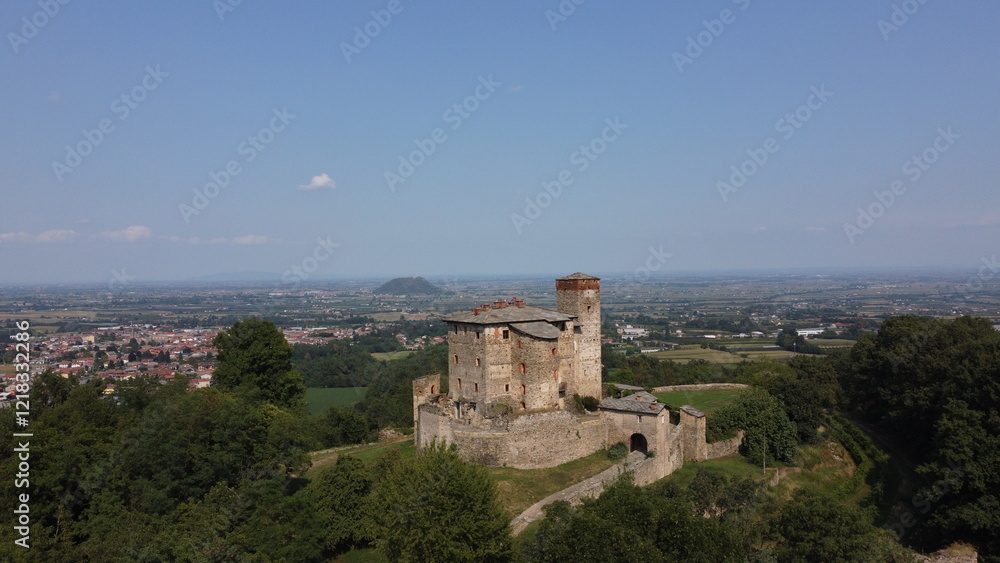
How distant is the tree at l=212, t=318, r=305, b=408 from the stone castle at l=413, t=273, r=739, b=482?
9434 mm

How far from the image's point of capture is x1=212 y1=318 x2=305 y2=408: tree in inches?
1323

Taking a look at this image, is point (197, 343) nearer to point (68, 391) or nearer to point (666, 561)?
point (68, 391)

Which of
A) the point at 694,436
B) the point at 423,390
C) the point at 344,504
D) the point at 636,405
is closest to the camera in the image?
the point at 344,504

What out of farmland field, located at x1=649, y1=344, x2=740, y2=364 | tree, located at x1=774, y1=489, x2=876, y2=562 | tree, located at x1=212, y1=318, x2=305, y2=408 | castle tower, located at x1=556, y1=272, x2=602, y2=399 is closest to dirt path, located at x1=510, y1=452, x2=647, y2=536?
tree, located at x1=774, y1=489, x2=876, y2=562

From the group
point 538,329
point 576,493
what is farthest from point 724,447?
point 538,329

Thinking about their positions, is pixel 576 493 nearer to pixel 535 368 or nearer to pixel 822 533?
pixel 535 368

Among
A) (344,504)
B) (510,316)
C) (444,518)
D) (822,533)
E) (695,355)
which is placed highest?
(510,316)

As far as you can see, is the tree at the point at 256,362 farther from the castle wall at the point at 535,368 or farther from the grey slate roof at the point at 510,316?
the castle wall at the point at 535,368

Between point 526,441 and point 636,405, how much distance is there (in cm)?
570

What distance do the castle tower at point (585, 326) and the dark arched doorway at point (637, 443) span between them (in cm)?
395

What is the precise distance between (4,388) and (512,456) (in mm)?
32747

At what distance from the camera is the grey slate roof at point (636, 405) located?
2700cm

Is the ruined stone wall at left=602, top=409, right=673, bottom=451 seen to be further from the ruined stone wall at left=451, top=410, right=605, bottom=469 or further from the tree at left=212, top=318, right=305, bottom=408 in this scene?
the tree at left=212, top=318, right=305, bottom=408

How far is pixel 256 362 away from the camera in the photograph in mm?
34125
